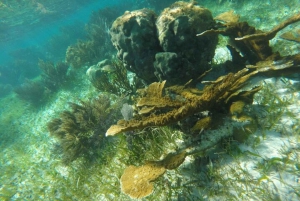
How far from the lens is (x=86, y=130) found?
5145 mm

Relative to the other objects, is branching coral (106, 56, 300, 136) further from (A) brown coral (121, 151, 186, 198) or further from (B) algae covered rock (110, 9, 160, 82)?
(B) algae covered rock (110, 9, 160, 82)

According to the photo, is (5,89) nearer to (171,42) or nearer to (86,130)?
(86,130)

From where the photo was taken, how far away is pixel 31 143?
26.2ft

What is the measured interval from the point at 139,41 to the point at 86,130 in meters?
2.71

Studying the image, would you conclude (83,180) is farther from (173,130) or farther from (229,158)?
(229,158)

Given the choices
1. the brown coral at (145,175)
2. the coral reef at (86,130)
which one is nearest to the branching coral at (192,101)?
the brown coral at (145,175)

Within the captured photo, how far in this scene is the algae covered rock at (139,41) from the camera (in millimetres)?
4301

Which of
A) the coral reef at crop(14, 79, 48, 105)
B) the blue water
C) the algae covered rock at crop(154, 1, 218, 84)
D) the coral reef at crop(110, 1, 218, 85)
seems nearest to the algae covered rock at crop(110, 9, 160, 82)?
the coral reef at crop(110, 1, 218, 85)

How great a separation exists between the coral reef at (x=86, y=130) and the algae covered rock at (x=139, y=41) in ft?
4.76

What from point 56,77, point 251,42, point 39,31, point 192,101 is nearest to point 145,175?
point 192,101

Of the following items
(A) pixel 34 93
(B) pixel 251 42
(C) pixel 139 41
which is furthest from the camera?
(A) pixel 34 93

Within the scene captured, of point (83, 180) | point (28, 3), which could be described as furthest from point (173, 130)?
point (28, 3)

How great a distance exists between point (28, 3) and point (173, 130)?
3000cm

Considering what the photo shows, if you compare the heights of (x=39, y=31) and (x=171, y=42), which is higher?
(x=171, y=42)
